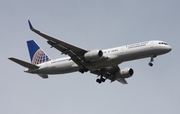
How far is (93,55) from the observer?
48.1 meters

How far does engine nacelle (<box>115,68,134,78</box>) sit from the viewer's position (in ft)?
184

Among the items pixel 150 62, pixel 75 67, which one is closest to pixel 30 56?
pixel 75 67

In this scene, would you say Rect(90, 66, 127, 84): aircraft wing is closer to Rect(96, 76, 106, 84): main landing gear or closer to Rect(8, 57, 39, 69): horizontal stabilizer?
Rect(96, 76, 106, 84): main landing gear

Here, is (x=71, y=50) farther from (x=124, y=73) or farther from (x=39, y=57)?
(x=124, y=73)

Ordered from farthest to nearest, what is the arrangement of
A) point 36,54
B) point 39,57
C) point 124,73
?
1. point 36,54
2. point 39,57
3. point 124,73

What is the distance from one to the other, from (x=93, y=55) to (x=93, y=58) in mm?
364

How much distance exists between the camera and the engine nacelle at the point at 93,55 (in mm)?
47969

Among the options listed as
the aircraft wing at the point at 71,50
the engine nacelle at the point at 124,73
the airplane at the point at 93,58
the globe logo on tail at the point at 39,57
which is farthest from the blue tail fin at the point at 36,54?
the engine nacelle at the point at 124,73

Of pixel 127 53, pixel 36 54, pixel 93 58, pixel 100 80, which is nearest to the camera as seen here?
pixel 127 53

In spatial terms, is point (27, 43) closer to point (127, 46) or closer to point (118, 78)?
point (118, 78)

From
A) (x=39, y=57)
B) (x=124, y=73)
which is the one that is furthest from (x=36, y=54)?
(x=124, y=73)

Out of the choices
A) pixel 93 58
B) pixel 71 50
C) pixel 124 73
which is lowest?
pixel 93 58

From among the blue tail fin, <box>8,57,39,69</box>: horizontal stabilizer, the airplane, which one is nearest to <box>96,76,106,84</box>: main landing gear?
the airplane

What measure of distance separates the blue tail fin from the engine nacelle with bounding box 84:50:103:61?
929 centimetres
